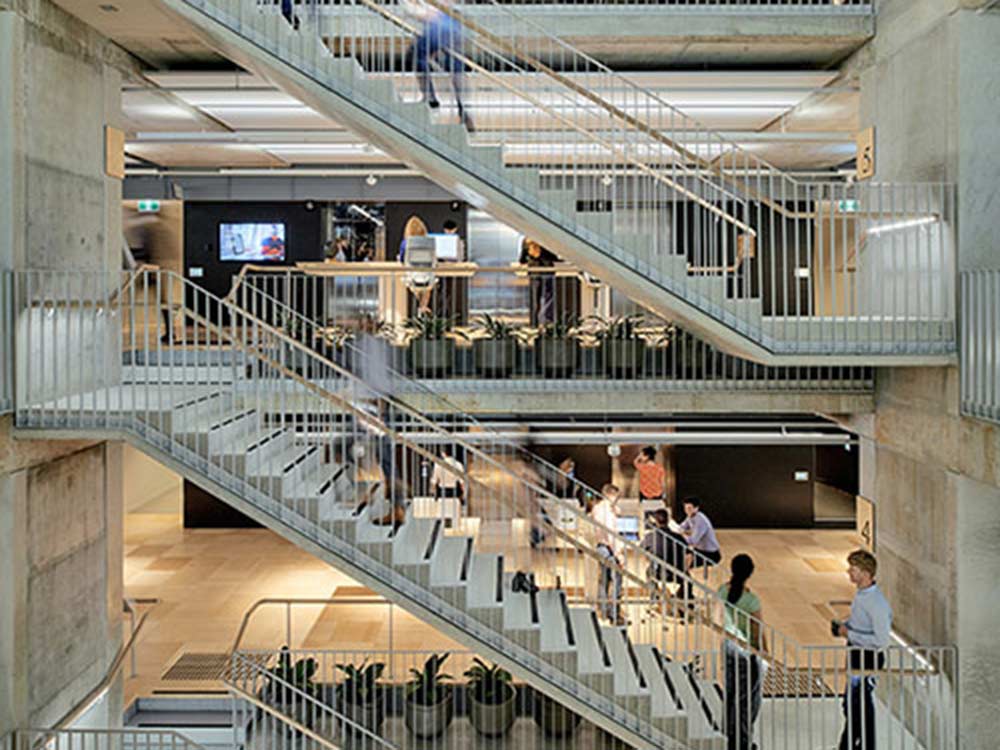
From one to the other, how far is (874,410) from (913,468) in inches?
45.7

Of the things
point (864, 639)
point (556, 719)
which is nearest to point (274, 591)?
point (556, 719)

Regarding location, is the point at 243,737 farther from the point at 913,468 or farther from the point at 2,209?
the point at 913,468

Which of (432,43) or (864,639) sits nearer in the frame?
(864,639)

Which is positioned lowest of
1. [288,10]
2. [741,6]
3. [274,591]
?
[274,591]

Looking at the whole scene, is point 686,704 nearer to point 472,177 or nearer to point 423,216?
point 472,177

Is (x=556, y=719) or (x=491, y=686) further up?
(x=491, y=686)

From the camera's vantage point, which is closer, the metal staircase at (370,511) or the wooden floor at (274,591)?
the metal staircase at (370,511)

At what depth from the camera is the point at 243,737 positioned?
787 cm

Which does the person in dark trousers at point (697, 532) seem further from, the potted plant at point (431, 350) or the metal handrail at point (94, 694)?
the metal handrail at point (94, 694)

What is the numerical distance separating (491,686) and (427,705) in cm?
56

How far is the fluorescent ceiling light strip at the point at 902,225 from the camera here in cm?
743

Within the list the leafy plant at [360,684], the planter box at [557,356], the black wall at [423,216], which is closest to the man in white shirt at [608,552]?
the planter box at [557,356]

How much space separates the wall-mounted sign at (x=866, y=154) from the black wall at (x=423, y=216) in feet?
26.3

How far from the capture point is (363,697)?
8023 mm
